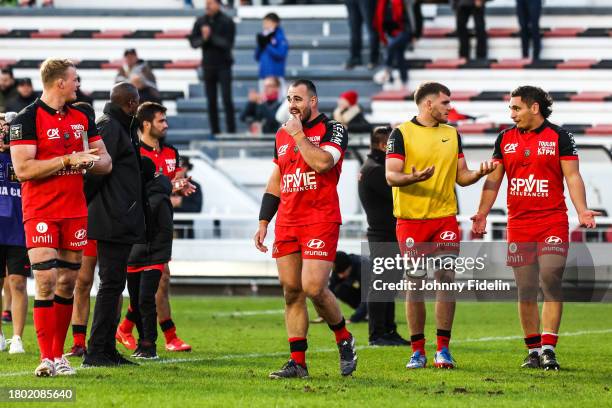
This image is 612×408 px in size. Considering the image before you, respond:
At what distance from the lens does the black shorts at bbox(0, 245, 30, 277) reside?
12.8 meters

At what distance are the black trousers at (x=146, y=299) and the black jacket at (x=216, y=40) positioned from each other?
12.2m

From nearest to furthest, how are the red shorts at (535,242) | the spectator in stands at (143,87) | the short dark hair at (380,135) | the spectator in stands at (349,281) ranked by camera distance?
the red shorts at (535,242) → the short dark hair at (380,135) → the spectator in stands at (349,281) → the spectator in stands at (143,87)

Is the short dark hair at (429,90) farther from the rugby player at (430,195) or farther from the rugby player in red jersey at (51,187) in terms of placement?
the rugby player in red jersey at (51,187)

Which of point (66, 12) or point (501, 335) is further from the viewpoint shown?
point (66, 12)

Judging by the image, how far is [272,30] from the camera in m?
25.2

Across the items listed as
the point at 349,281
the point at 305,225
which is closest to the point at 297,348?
the point at 305,225

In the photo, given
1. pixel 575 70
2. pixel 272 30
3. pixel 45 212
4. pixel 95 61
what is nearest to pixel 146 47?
pixel 95 61

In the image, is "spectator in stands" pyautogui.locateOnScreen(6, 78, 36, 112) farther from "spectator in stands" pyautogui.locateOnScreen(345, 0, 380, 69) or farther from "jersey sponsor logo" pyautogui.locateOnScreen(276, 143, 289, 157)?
"jersey sponsor logo" pyautogui.locateOnScreen(276, 143, 289, 157)

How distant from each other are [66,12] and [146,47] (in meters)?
2.53

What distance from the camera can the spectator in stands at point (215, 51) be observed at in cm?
2439

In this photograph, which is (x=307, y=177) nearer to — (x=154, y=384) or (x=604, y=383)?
(x=154, y=384)

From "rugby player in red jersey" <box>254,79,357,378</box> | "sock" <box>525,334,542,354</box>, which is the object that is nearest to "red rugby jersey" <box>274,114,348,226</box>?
"rugby player in red jersey" <box>254,79,357,378</box>

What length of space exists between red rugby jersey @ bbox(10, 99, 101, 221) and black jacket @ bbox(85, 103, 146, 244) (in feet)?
2.45

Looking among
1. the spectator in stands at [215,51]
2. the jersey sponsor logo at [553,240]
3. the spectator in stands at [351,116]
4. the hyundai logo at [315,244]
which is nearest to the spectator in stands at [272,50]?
the spectator in stands at [215,51]
